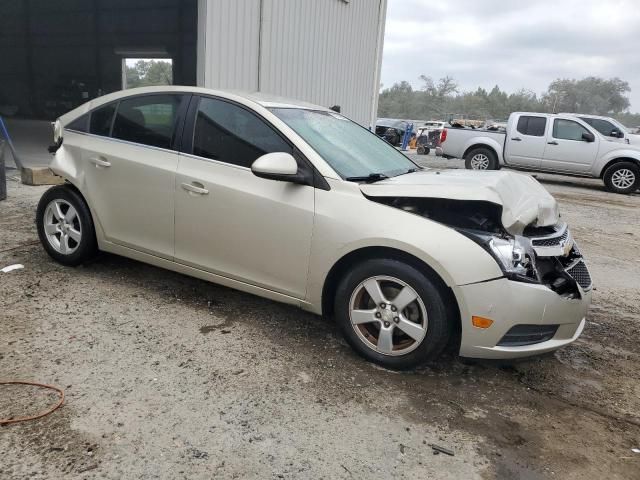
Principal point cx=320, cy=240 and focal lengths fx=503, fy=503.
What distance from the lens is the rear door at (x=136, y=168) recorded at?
372cm

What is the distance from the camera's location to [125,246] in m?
3.97

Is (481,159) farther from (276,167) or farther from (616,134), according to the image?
(276,167)

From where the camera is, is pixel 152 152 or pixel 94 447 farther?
pixel 152 152

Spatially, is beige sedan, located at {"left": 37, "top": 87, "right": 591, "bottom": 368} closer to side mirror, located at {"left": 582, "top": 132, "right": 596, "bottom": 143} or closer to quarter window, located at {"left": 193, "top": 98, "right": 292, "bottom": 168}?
quarter window, located at {"left": 193, "top": 98, "right": 292, "bottom": 168}

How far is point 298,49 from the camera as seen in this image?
10.1 m

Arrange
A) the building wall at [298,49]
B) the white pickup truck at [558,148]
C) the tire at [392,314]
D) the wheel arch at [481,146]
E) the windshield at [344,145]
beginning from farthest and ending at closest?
the wheel arch at [481,146] < the white pickup truck at [558,148] < the building wall at [298,49] < the windshield at [344,145] < the tire at [392,314]

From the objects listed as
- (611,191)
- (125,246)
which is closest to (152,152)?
(125,246)

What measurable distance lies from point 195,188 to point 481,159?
40.2ft

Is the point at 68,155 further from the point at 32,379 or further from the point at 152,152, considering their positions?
the point at 32,379

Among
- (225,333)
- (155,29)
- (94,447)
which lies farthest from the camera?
(155,29)

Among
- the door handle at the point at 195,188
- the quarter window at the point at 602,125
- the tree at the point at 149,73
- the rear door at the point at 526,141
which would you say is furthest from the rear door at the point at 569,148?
the tree at the point at 149,73

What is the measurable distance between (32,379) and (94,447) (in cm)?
75

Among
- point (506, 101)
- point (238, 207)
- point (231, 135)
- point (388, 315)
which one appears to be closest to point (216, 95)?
point (231, 135)

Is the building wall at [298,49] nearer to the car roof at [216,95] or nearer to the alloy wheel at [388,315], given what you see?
the car roof at [216,95]
